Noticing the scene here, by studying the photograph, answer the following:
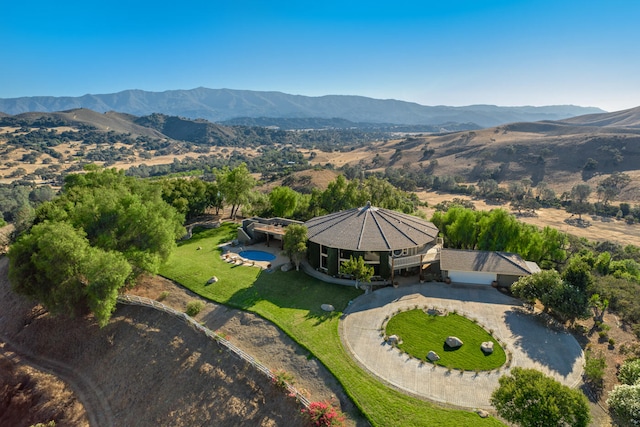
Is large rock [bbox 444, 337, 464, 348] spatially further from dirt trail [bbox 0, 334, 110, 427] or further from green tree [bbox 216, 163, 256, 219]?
green tree [bbox 216, 163, 256, 219]

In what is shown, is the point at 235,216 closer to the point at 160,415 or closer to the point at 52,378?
the point at 52,378

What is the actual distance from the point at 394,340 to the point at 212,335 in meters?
13.2

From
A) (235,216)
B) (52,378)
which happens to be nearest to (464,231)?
(235,216)

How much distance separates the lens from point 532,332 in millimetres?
24000

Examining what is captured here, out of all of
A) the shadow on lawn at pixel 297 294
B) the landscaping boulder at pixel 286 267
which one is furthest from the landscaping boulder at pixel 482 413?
the landscaping boulder at pixel 286 267

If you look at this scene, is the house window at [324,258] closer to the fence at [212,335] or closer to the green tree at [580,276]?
the fence at [212,335]

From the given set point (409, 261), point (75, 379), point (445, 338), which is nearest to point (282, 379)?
point (445, 338)

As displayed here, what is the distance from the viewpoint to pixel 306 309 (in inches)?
1064

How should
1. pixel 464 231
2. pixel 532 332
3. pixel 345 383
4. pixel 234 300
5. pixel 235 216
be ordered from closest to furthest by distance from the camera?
pixel 345 383 < pixel 532 332 < pixel 234 300 < pixel 464 231 < pixel 235 216

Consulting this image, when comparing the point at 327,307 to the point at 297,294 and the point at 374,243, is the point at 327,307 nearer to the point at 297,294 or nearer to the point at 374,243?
the point at 297,294

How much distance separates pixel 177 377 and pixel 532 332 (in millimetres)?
25764

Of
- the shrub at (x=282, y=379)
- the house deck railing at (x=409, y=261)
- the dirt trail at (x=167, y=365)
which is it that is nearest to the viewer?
the shrub at (x=282, y=379)

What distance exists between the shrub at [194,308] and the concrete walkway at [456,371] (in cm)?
1206

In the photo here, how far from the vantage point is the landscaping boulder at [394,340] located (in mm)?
22984
